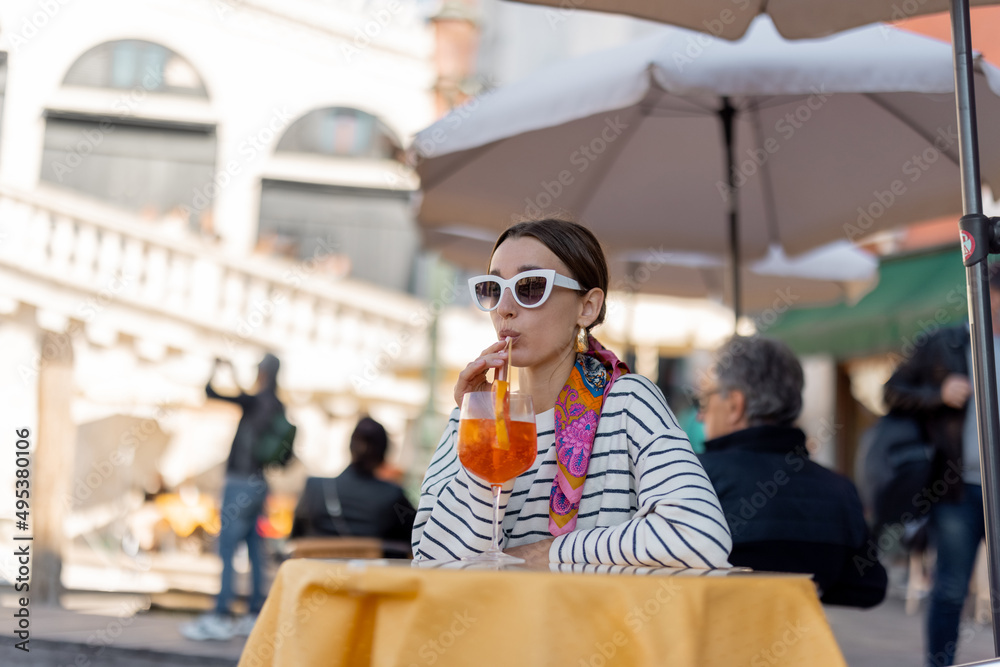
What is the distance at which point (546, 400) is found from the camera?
2.14m

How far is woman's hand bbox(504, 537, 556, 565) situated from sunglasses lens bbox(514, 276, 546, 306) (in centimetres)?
48

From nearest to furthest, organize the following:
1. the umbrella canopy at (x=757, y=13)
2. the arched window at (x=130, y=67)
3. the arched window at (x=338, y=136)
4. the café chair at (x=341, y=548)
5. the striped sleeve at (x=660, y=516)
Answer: the striped sleeve at (x=660, y=516) < the umbrella canopy at (x=757, y=13) < the café chair at (x=341, y=548) < the arched window at (x=130, y=67) < the arched window at (x=338, y=136)

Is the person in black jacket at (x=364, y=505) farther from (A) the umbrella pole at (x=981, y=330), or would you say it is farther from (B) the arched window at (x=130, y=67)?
(B) the arched window at (x=130, y=67)

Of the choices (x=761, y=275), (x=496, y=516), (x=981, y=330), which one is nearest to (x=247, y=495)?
(x=761, y=275)

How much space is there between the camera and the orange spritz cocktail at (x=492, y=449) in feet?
5.64

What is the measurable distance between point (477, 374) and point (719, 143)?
142 inches

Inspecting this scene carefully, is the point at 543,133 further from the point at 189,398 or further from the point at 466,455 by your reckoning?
the point at 189,398

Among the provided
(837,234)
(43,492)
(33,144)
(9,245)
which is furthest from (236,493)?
(33,144)

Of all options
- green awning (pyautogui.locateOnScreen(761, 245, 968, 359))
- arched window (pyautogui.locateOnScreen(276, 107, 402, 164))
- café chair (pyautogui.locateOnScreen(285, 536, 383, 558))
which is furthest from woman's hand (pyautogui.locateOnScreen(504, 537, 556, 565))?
arched window (pyautogui.locateOnScreen(276, 107, 402, 164))

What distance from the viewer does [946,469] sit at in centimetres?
363

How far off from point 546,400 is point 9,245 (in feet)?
33.1

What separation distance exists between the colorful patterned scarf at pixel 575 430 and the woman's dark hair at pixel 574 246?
15 centimetres

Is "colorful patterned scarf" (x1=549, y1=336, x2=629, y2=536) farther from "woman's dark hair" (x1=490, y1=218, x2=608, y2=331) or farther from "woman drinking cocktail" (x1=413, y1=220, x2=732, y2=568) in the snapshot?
"woman's dark hair" (x1=490, y1=218, x2=608, y2=331)

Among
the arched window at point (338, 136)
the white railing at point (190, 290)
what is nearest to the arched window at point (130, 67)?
the arched window at point (338, 136)
